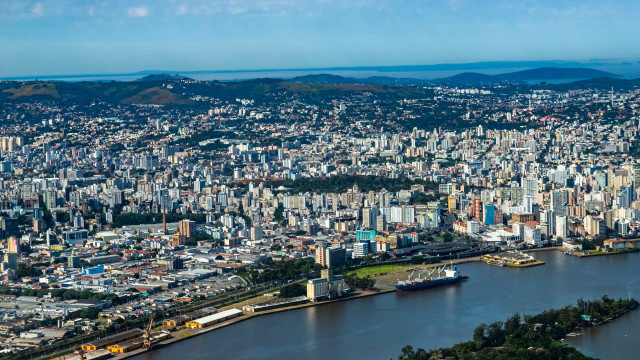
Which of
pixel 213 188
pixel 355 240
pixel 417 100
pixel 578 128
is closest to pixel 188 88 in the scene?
pixel 417 100

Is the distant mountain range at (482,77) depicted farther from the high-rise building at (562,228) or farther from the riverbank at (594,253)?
the riverbank at (594,253)

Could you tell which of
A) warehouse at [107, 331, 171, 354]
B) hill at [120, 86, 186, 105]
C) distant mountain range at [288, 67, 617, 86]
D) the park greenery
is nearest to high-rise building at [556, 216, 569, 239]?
the park greenery

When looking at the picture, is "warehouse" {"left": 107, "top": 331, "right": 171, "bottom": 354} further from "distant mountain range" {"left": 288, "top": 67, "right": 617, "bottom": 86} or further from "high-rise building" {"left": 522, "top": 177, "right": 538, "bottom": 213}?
"distant mountain range" {"left": 288, "top": 67, "right": 617, "bottom": 86}

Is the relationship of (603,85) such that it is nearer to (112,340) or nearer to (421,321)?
(421,321)

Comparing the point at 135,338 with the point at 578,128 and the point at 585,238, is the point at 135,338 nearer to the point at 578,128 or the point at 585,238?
the point at 585,238

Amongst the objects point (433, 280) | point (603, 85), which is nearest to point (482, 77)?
point (603, 85)

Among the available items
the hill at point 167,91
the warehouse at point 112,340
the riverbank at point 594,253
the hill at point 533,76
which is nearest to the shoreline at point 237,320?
the warehouse at point 112,340
